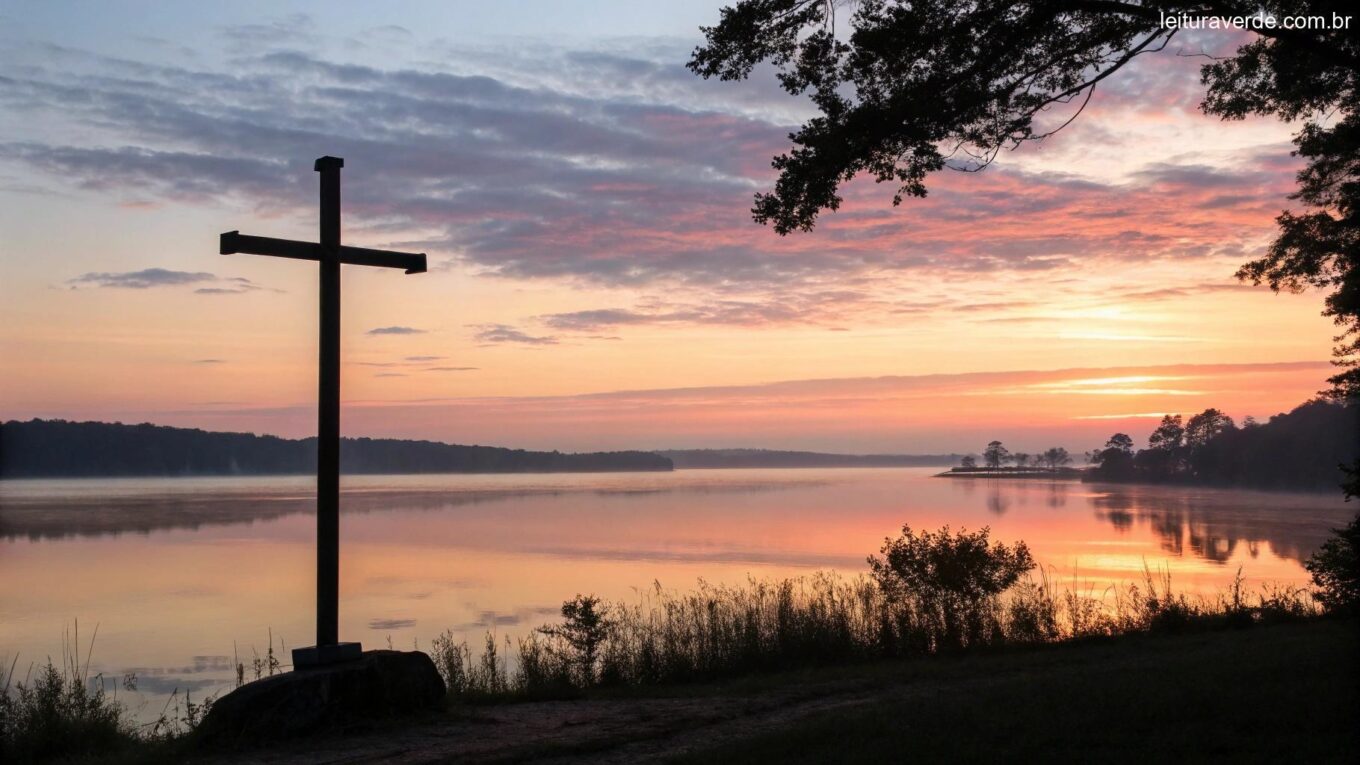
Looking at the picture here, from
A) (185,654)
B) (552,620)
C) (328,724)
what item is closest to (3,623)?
(185,654)

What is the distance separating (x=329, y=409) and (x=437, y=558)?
96.8 ft

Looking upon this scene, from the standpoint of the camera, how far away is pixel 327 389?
396 inches

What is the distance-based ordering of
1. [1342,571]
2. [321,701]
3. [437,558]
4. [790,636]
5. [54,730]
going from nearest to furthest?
[321,701] → [54,730] → [1342,571] → [790,636] → [437,558]

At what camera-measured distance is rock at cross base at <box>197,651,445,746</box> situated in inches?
346

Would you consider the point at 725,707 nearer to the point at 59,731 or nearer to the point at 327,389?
the point at 327,389

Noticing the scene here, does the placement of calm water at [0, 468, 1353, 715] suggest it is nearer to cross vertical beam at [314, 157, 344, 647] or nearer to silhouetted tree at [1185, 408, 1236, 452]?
cross vertical beam at [314, 157, 344, 647]

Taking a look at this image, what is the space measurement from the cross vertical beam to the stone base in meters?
0.15

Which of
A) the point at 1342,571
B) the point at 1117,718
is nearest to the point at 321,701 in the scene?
the point at 1117,718

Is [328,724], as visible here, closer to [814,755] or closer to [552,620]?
[814,755]

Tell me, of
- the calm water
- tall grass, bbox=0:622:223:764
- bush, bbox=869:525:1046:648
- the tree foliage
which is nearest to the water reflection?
the calm water

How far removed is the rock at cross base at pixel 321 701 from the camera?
28.8 ft

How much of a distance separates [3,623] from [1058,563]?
3152cm

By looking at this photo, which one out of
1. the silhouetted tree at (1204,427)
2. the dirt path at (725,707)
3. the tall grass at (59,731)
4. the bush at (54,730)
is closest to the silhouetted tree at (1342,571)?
the dirt path at (725,707)

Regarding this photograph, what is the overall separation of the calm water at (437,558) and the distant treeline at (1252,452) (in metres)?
33.1
